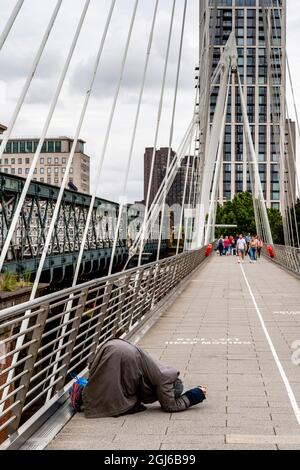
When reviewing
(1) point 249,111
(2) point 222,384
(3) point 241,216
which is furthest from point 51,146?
(1) point 249,111

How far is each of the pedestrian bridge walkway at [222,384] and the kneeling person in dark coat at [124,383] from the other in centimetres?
10

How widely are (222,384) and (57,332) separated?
172 cm

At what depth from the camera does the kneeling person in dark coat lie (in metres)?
6.35

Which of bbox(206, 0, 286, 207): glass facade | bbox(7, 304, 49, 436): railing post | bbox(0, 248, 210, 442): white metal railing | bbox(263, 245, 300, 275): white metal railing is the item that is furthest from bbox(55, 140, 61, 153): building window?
bbox(206, 0, 286, 207): glass facade

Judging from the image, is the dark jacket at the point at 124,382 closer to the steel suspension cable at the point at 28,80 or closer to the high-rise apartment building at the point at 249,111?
the steel suspension cable at the point at 28,80

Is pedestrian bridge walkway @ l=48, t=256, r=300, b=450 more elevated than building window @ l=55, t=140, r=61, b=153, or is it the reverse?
building window @ l=55, t=140, r=61, b=153

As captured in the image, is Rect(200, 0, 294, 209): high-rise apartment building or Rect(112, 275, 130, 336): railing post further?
Rect(200, 0, 294, 209): high-rise apartment building

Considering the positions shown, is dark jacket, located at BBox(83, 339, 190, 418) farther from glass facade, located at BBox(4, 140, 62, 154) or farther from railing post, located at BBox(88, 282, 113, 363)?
glass facade, located at BBox(4, 140, 62, 154)

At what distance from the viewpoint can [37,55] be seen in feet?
30.4

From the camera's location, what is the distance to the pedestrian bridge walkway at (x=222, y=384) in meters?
5.73

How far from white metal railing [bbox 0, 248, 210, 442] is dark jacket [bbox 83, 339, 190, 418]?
41cm

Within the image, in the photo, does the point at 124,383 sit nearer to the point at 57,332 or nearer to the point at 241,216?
the point at 57,332

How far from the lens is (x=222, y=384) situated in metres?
7.99
